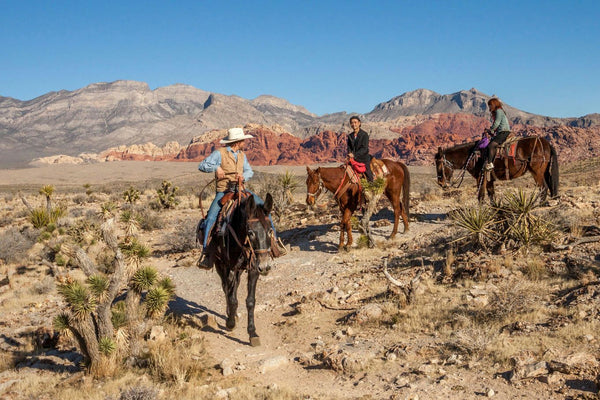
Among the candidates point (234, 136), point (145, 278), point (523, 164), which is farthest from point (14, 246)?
point (523, 164)

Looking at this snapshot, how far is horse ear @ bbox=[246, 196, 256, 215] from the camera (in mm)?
6676

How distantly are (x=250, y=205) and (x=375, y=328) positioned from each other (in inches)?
117

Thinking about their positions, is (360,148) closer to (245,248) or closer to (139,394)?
(245,248)

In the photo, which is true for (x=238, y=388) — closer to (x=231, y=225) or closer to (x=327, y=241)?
(x=231, y=225)

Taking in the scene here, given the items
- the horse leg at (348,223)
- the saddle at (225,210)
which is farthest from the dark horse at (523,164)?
the saddle at (225,210)

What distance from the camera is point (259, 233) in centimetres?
667

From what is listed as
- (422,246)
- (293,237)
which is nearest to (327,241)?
(293,237)

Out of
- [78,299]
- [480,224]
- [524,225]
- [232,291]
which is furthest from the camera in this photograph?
[480,224]

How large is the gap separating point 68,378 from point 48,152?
698ft

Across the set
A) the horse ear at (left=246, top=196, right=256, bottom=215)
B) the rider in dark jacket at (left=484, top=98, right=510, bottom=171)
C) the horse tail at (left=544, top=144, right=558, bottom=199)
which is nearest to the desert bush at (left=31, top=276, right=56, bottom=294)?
the horse ear at (left=246, top=196, right=256, bottom=215)

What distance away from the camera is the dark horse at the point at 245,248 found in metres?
6.67

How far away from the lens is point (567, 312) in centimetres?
670

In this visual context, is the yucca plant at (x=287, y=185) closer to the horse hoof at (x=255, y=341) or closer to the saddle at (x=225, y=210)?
the saddle at (x=225, y=210)

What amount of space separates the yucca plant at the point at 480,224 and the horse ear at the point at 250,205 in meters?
5.19
